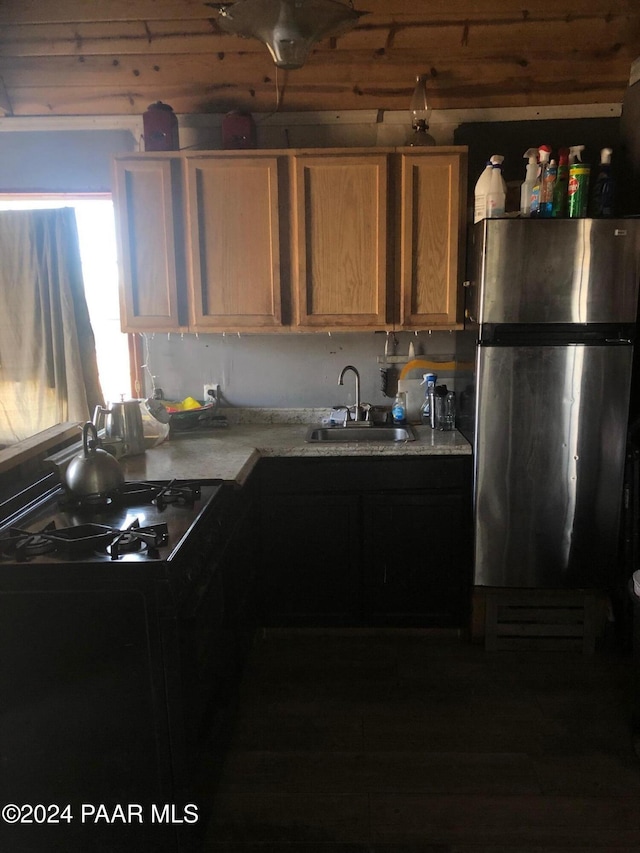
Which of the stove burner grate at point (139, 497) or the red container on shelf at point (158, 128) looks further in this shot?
the red container on shelf at point (158, 128)

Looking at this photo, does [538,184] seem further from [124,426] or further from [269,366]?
[124,426]

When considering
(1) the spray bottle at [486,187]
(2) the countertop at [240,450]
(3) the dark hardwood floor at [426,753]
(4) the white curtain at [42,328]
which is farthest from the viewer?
(4) the white curtain at [42,328]

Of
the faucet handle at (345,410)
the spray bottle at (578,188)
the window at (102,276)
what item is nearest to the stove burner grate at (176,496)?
the faucet handle at (345,410)

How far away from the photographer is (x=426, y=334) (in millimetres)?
3127

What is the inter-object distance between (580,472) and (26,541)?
2033 mm

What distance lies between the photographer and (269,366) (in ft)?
10.6

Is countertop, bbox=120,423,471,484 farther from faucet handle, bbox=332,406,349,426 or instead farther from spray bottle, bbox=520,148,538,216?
spray bottle, bbox=520,148,538,216

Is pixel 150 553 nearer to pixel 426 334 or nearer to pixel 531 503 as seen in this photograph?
pixel 531 503

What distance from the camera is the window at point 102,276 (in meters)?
3.13

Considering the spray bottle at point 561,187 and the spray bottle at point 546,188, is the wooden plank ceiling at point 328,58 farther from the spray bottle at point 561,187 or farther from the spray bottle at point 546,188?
the spray bottle at point 546,188

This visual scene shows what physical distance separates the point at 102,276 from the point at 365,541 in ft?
6.22

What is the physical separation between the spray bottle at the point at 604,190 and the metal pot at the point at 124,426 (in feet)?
6.48

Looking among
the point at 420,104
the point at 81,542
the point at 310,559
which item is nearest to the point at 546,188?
the point at 420,104

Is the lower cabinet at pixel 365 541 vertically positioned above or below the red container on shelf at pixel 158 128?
below
